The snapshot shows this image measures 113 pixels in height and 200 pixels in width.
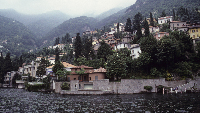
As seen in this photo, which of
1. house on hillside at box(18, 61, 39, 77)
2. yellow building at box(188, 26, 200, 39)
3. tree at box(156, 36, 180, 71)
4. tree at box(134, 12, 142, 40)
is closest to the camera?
tree at box(156, 36, 180, 71)

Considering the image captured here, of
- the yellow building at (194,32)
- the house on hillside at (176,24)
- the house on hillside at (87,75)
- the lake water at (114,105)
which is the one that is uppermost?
the house on hillside at (176,24)

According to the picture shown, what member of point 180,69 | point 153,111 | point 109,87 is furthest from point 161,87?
point 153,111

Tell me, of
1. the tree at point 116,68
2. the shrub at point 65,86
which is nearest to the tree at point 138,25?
the tree at point 116,68

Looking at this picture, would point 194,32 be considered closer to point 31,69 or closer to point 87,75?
point 87,75

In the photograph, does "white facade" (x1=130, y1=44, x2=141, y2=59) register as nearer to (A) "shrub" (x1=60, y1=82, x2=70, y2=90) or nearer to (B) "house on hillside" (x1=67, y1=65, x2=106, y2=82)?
(B) "house on hillside" (x1=67, y1=65, x2=106, y2=82)

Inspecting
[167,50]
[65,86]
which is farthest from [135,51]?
[65,86]

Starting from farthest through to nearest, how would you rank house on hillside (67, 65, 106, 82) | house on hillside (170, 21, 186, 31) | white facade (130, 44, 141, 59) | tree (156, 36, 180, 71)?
house on hillside (170, 21, 186, 31) → white facade (130, 44, 141, 59) → house on hillside (67, 65, 106, 82) → tree (156, 36, 180, 71)

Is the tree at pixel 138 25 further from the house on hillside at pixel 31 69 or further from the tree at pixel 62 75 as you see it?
the house on hillside at pixel 31 69

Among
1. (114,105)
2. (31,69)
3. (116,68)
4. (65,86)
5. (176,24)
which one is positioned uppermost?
(176,24)

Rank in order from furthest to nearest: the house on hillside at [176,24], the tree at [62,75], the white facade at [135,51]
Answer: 1. the house on hillside at [176,24]
2. the white facade at [135,51]
3. the tree at [62,75]

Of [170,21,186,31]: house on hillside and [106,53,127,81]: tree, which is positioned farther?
[170,21,186,31]: house on hillside

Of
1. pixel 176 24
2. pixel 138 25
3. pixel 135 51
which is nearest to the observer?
pixel 135 51

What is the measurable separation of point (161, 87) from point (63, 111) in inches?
1332

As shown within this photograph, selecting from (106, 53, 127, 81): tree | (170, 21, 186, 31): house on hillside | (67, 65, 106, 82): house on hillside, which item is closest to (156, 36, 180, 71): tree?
(106, 53, 127, 81): tree
